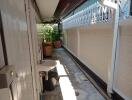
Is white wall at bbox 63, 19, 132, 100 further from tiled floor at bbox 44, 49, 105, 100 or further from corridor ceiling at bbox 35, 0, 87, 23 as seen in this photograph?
corridor ceiling at bbox 35, 0, 87, 23

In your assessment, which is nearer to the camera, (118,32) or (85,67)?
(118,32)

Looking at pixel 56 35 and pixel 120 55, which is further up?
pixel 56 35

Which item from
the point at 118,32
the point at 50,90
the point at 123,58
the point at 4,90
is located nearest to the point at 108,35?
the point at 118,32

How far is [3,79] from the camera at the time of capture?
466 millimetres

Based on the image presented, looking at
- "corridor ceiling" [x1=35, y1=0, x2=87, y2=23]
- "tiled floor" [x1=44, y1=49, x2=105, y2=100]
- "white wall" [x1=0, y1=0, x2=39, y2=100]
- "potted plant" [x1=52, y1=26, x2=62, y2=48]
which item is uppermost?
"corridor ceiling" [x1=35, y1=0, x2=87, y2=23]

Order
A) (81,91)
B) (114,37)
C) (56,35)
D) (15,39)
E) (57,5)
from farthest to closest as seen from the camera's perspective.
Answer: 1. (56,35)
2. (57,5)
3. (81,91)
4. (114,37)
5. (15,39)

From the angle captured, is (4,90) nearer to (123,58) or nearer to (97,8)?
(123,58)

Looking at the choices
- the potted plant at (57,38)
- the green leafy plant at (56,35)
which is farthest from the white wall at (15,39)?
the green leafy plant at (56,35)

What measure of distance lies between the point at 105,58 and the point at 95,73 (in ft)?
2.86

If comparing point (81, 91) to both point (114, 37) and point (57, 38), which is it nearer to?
point (114, 37)

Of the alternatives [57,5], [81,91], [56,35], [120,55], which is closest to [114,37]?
[120,55]

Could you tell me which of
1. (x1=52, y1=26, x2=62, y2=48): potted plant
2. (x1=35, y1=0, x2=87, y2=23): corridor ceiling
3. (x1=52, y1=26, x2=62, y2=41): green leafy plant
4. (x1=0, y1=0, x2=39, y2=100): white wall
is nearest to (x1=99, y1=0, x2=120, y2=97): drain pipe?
(x1=35, y1=0, x2=87, y2=23): corridor ceiling

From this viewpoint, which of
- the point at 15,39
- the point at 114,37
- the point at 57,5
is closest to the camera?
the point at 15,39

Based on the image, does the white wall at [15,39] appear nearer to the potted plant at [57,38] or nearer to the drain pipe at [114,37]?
the drain pipe at [114,37]
